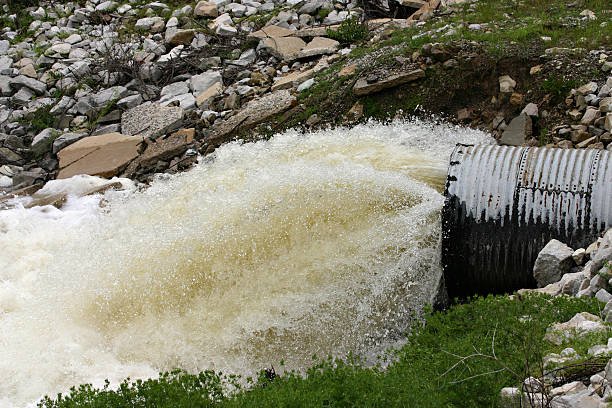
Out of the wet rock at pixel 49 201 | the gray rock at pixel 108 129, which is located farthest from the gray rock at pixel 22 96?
the wet rock at pixel 49 201

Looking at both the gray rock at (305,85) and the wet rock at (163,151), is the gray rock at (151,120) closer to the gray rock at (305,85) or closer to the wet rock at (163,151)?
the wet rock at (163,151)

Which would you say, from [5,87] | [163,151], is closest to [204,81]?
[163,151]

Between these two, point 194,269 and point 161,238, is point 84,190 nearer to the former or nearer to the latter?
point 161,238

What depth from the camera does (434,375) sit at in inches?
160

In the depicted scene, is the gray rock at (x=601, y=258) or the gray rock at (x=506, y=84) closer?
the gray rock at (x=601, y=258)

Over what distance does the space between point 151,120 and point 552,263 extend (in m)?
6.20

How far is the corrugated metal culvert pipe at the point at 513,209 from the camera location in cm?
562

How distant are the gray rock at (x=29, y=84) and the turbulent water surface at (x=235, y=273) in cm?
445

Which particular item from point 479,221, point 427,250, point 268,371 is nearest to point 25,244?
point 268,371

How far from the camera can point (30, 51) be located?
1256 centimetres

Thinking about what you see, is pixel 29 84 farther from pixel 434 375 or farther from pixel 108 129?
pixel 434 375

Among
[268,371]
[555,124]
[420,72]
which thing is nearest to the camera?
[268,371]

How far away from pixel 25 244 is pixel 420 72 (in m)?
5.22

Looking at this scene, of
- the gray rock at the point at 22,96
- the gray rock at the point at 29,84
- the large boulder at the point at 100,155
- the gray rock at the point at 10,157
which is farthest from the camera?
the gray rock at the point at 29,84
